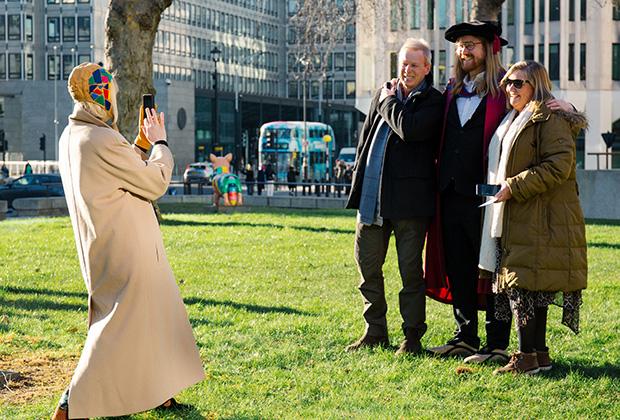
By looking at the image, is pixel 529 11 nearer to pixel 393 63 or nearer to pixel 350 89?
pixel 393 63

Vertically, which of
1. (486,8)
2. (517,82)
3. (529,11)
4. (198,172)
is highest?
(529,11)

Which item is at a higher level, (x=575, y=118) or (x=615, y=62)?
(x=615, y=62)

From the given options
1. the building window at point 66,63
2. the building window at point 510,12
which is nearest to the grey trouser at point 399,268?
the building window at point 510,12

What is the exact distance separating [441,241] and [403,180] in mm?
485

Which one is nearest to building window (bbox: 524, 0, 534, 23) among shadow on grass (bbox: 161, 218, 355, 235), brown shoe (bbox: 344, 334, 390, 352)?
shadow on grass (bbox: 161, 218, 355, 235)

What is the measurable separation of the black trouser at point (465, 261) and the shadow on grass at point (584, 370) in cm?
45

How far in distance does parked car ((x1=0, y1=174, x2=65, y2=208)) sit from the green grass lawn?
27.1 metres

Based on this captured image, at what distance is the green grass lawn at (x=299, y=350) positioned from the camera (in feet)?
22.5

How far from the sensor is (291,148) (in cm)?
7506

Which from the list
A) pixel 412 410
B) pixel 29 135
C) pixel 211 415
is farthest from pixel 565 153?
pixel 29 135

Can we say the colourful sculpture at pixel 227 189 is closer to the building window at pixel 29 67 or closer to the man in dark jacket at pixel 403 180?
the man in dark jacket at pixel 403 180

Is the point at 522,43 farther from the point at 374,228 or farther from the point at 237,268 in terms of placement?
the point at 374,228

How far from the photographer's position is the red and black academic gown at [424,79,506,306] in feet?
26.5

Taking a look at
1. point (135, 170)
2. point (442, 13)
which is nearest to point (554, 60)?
point (442, 13)
